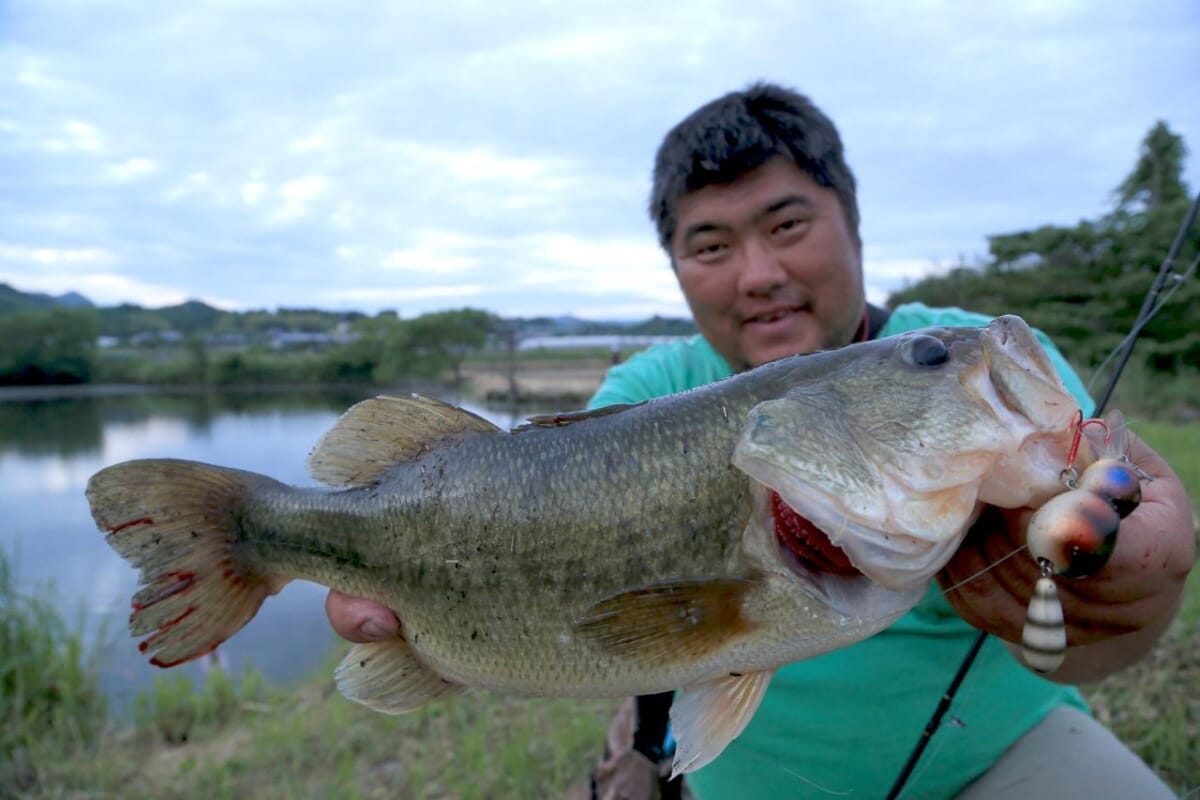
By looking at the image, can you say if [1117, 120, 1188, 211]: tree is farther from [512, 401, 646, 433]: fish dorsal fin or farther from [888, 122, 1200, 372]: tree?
[512, 401, 646, 433]: fish dorsal fin

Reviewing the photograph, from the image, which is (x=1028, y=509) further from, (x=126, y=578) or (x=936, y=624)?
(x=126, y=578)

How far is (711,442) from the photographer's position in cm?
168

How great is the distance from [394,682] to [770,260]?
202 centimetres

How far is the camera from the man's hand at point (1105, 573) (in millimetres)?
1468

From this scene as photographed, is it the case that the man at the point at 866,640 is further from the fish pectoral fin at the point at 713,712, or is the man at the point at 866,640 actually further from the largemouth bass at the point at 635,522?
the fish pectoral fin at the point at 713,712

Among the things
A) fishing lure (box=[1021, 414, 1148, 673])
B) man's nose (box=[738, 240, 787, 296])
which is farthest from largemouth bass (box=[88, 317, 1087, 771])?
man's nose (box=[738, 240, 787, 296])

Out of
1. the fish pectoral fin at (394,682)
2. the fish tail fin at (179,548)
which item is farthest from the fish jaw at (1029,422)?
the fish tail fin at (179,548)

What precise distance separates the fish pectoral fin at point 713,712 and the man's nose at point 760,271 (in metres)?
1.57

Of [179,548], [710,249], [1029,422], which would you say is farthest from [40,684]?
[1029,422]

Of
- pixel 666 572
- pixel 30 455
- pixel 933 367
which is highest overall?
pixel 933 367

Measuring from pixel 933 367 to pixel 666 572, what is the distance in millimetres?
750

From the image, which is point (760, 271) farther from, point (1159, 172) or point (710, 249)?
point (1159, 172)

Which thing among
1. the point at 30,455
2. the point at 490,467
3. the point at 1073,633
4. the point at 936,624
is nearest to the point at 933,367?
the point at 1073,633

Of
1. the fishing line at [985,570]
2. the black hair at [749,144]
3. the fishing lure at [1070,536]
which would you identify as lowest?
the fishing line at [985,570]
